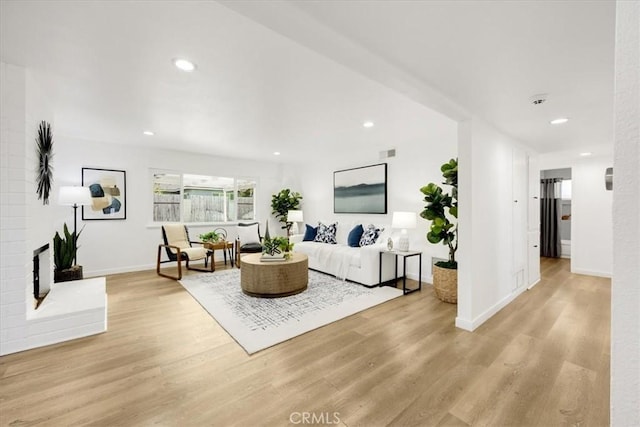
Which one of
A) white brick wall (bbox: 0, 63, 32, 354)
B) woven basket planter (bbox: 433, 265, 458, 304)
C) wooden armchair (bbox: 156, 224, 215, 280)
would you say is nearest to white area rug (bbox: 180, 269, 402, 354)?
wooden armchair (bbox: 156, 224, 215, 280)

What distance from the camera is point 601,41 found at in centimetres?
162

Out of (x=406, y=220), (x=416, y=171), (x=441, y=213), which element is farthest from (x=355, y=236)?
(x=441, y=213)

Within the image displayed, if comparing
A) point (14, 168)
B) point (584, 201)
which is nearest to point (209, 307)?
point (14, 168)

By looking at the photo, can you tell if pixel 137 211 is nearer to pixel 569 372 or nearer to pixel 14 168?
pixel 14 168

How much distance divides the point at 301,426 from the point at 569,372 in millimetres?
2074

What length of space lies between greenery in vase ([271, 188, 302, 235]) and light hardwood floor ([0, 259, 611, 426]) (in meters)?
3.96

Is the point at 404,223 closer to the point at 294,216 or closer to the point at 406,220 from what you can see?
the point at 406,220

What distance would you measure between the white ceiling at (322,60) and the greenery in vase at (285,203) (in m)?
3.25

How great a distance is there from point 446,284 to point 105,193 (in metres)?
5.77

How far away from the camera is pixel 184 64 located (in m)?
2.16

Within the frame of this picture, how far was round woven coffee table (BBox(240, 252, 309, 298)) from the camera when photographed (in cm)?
355

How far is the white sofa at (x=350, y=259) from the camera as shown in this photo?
4.06 metres

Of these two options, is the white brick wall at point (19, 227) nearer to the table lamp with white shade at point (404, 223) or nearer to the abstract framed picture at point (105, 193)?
the abstract framed picture at point (105, 193)

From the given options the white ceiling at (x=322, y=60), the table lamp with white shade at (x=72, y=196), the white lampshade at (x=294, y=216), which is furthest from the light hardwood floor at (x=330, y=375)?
the white lampshade at (x=294, y=216)
